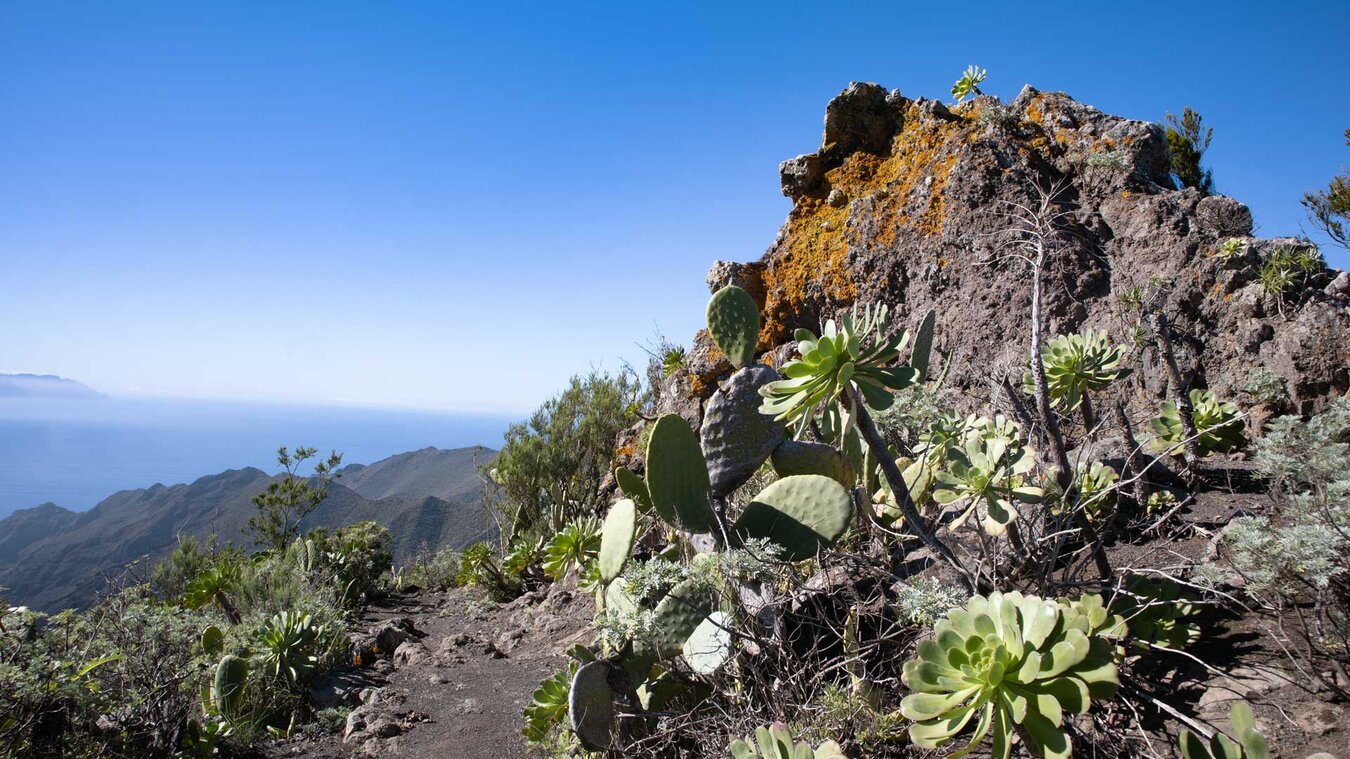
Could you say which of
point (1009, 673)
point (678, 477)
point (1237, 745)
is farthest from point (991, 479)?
point (678, 477)

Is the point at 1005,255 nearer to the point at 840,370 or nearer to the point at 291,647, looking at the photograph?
the point at 840,370

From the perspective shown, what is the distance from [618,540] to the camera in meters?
3.07

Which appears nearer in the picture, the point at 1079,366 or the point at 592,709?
the point at 592,709

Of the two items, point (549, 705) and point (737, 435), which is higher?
point (737, 435)

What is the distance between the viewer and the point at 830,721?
2.12 metres

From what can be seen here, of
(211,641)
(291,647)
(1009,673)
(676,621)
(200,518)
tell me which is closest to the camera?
(1009,673)

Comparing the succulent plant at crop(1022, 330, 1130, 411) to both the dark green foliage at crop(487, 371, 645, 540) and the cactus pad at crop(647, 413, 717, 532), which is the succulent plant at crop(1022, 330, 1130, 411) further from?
the dark green foliage at crop(487, 371, 645, 540)

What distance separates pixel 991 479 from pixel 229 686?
4.32 metres

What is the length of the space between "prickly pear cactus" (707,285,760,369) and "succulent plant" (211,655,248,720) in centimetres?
351

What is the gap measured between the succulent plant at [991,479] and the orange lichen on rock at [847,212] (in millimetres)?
3295

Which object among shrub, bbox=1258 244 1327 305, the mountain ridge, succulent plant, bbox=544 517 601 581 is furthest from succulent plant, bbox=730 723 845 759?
the mountain ridge

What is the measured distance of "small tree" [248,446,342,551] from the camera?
8.70m

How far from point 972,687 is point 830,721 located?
757mm

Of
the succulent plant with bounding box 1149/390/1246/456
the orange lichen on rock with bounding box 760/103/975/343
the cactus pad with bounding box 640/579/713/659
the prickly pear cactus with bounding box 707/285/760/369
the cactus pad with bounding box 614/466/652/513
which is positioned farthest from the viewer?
the orange lichen on rock with bounding box 760/103/975/343
